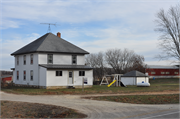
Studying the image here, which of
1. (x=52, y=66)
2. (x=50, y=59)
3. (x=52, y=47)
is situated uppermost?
(x=52, y=47)

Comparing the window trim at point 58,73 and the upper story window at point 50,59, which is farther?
the upper story window at point 50,59

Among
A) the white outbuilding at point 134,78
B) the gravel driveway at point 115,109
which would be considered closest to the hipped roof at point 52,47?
the white outbuilding at point 134,78

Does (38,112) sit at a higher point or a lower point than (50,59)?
lower

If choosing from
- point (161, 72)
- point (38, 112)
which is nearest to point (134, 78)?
point (38, 112)

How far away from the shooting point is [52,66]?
95.6 ft

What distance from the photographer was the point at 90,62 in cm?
8488

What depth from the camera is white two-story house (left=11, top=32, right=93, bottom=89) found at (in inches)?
1133

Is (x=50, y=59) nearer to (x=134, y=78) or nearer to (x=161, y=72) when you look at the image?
(x=134, y=78)

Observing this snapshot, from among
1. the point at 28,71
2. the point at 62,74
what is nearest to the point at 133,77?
the point at 62,74

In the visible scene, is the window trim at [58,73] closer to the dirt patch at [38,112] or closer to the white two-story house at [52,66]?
the white two-story house at [52,66]

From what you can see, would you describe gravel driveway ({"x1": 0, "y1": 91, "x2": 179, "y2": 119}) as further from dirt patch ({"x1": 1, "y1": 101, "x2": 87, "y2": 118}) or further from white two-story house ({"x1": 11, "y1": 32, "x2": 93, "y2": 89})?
white two-story house ({"x1": 11, "y1": 32, "x2": 93, "y2": 89})

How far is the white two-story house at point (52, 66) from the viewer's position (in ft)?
94.4

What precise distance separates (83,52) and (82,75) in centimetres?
422

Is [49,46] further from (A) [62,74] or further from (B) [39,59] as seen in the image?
(A) [62,74]
